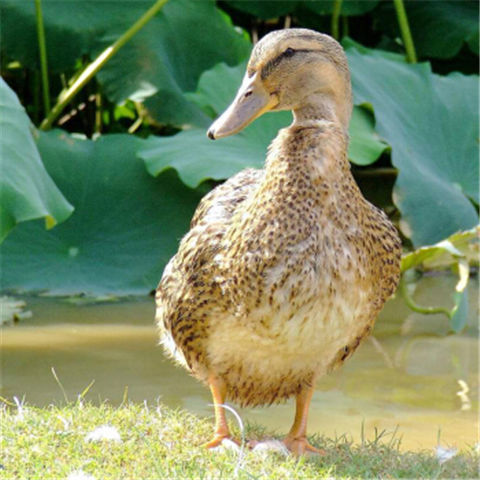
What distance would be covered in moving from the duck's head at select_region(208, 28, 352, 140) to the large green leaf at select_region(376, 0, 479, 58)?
494 centimetres

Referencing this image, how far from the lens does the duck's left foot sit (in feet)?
11.4

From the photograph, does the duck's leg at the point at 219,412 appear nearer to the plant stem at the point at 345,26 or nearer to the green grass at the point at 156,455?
the green grass at the point at 156,455

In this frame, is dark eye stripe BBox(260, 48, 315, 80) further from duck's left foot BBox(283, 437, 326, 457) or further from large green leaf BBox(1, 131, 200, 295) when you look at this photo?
large green leaf BBox(1, 131, 200, 295)

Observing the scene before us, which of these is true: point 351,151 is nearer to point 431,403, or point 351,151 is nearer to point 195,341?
point 431,403

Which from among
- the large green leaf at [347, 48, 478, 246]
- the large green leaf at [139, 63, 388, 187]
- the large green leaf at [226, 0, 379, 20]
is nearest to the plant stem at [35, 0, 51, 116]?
the large green leaf at [139, 63, 388, 187]

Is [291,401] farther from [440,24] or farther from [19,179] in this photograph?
[440,24]

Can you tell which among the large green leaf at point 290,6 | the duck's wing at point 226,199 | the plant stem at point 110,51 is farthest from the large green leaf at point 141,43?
the duck's wing at point 226,199

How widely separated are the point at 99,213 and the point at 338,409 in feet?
7.60

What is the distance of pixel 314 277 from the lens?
3.21 meters

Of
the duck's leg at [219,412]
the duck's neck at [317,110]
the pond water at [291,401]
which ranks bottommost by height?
the pond water at [291,401]

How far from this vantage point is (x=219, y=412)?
3572mm

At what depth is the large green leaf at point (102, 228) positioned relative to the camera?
6.03 m

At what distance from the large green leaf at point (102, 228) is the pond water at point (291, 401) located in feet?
0.48

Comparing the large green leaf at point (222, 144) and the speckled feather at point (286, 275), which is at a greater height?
the speckled feather at point (286, 275)
